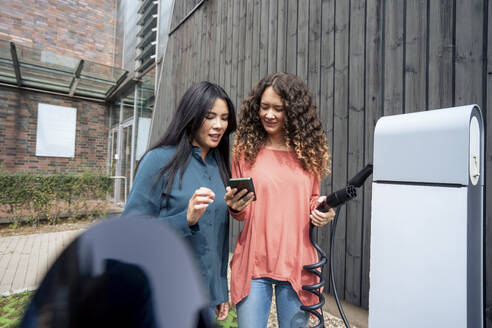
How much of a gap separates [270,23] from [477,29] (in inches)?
87.6

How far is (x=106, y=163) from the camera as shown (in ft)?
32.3

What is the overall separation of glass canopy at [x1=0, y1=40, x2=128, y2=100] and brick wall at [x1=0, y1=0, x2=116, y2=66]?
48.2 inches

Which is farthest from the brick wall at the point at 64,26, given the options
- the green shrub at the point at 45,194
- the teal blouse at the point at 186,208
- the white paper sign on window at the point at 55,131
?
the teal blouse at the point at 186,208

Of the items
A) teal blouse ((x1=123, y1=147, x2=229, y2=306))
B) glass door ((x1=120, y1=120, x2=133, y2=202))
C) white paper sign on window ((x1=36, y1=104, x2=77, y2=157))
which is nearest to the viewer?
teal blouse ((x1=123, y1=147, x2=229, y2=306))

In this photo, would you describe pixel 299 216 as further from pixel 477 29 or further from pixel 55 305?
pixel 477 29

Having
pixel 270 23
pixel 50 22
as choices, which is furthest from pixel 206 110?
pixel 50 22

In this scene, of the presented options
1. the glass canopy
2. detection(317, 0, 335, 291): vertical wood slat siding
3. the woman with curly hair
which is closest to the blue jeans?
the woman with curly hair

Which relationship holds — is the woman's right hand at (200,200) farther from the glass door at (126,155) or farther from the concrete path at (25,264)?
the glass door at (126,155)

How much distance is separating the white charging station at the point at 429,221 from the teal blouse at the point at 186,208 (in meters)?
0.66

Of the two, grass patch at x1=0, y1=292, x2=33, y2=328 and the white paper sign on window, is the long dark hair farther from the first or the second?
the white paper sign on window

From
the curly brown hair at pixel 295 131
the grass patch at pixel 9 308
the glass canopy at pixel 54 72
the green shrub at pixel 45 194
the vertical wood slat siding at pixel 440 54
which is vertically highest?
the glass canopy at pixel 54 72

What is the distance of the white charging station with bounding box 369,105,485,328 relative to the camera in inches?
34.0

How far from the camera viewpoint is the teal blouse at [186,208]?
3.86 feet

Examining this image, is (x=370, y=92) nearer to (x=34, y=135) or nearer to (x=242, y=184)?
(x=242, y=184)
